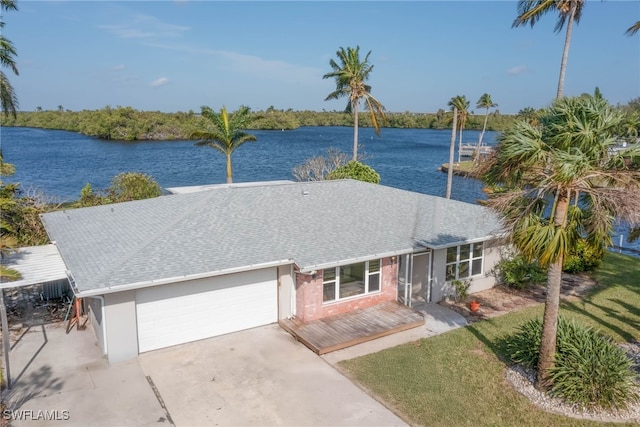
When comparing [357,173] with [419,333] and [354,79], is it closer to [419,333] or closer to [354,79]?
[354,79]

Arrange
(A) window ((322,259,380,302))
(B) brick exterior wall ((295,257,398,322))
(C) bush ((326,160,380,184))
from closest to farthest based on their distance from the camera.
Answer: (B) brick exterior wall ((295,257,398,322)) → (A) window ((322,259,380,302)) → (C) bush ((326,160,380,184))

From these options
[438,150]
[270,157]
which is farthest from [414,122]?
[270,157]

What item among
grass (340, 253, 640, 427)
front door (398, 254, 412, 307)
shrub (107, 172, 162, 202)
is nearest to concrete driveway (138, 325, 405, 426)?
grass (340, 253, 640, 427)

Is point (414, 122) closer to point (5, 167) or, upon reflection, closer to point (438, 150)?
point (438, 150)

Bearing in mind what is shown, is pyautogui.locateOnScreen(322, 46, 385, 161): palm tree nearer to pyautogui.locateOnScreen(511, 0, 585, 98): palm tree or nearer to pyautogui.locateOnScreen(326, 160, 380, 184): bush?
pyautogui.locateOnScreen(326, 160, 380, 184): bush

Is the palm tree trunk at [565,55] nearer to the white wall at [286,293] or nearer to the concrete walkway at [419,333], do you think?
the concrete walkway at [419,333]

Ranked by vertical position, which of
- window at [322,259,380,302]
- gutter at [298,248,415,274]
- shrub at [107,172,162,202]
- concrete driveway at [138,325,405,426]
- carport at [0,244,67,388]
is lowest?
concrete driveway at [138,325,405,426]

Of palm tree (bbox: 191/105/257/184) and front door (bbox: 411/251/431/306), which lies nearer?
front door (bbox: 411/251/431/306)
